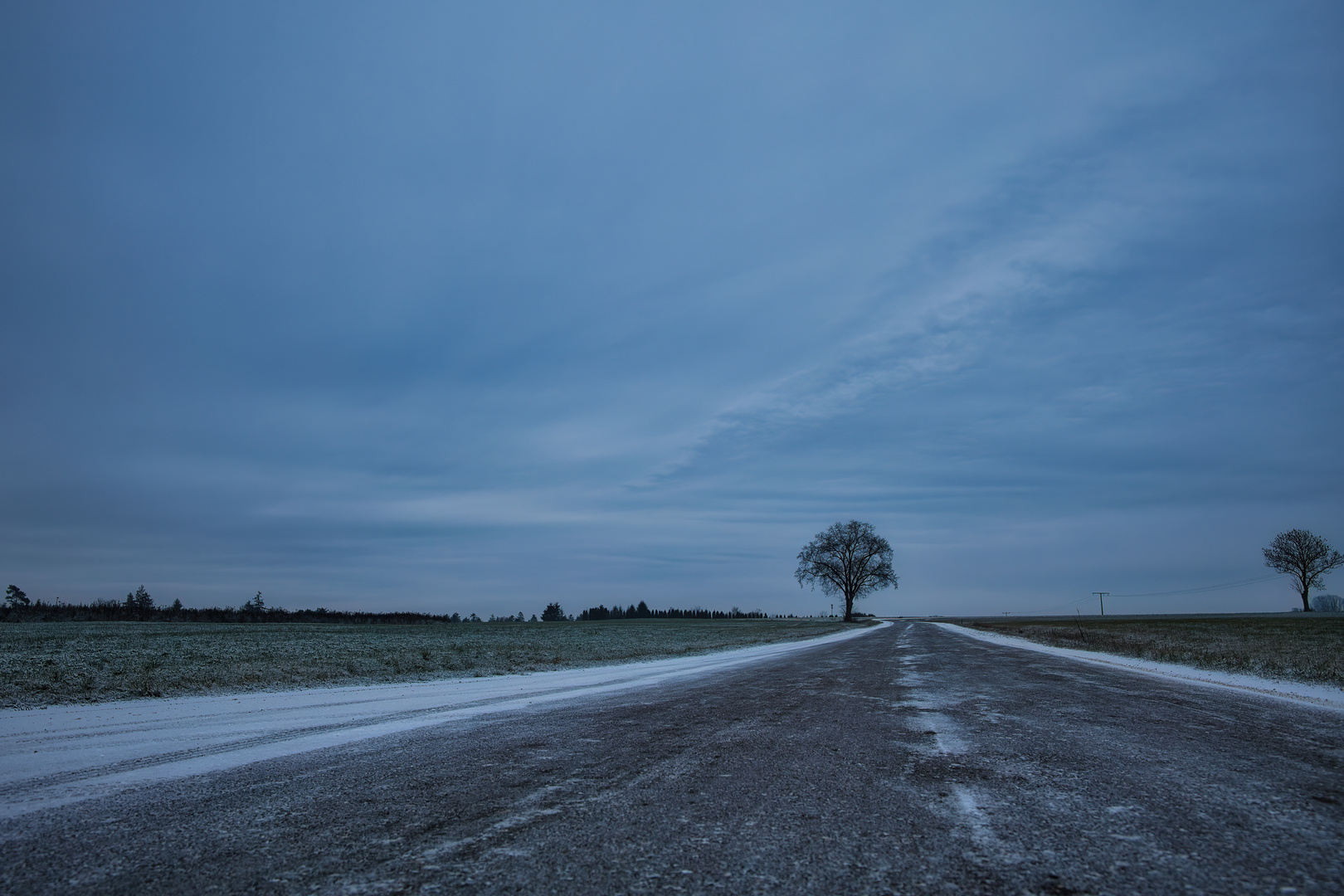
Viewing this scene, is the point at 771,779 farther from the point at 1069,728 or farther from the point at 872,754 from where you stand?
the point at 1069,728

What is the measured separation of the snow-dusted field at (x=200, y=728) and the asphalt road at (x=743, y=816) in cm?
56

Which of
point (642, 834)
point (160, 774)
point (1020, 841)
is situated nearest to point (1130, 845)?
point (1020, 841)

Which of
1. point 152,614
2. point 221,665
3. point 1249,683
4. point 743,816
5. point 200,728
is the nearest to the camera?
point 743,816

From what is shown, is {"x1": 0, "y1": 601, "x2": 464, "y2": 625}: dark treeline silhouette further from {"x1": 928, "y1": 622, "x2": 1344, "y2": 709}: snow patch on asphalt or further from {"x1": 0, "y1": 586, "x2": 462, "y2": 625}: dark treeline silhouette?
{"x1": 928, "y1": 622, "x2": 1344, "y2": 709}: snow patch on asphalt

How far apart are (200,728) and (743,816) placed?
22.7ft

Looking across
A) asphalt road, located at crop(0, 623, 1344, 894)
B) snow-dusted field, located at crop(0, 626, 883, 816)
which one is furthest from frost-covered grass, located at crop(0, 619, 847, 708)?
asphalt road, located at crop(0, 623, 1344, 894)

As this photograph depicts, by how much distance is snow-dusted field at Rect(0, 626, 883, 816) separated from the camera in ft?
16.5

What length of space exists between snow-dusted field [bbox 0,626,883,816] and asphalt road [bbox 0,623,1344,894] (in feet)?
1.83

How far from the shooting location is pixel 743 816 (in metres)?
3.85

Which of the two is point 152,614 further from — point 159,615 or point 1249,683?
point 1249,683

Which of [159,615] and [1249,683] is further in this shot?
[159,615]

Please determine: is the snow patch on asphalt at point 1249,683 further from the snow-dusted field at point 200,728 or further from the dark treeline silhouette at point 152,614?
the dark treeline silhouette at point 152,614

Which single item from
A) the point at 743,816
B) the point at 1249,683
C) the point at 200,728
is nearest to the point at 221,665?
the point at 200,728

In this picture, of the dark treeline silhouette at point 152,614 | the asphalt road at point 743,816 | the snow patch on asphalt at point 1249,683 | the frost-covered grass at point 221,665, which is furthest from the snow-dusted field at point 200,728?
the dark treeline silhouette at point 152,614
